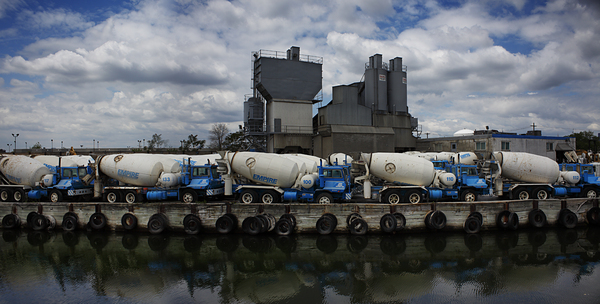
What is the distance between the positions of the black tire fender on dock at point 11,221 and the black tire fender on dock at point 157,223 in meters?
8.08

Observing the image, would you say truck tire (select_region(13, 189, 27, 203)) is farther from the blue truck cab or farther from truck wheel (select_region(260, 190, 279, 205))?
truck wheel (select_region(260, 190, 279, 205))

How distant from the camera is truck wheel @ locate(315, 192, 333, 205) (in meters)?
17.4

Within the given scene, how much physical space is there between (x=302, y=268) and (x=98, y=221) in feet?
38.5

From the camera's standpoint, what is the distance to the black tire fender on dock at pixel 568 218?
55.1 ft

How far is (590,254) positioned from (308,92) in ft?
104

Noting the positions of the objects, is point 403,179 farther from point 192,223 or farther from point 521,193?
point 192,223

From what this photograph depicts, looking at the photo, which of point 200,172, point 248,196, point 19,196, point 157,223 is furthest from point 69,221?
point 248,196

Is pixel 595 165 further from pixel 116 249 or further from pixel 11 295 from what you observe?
pixel 11 295

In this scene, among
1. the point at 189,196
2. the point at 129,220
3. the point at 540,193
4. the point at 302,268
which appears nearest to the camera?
the point at 302,268

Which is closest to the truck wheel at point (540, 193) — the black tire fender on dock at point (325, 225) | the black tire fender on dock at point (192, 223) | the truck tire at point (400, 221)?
the truck tire at point (400, 221)

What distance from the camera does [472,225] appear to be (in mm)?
15891

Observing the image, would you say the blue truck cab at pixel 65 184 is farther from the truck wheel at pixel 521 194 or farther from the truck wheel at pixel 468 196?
the truck wheel at pixel 521 194

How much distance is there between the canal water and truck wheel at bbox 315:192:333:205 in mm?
2204

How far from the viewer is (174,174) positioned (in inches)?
744
